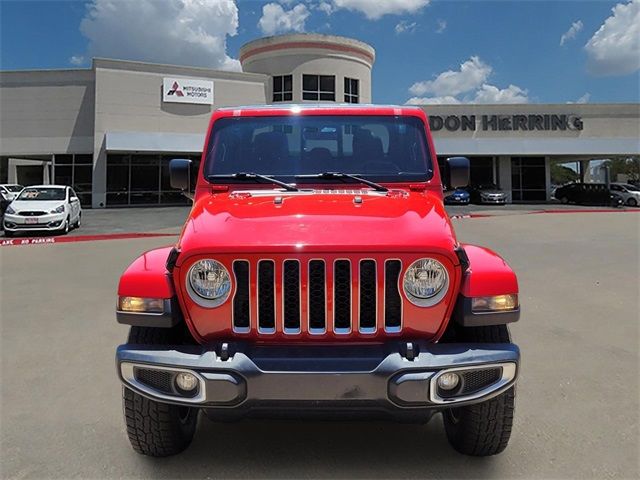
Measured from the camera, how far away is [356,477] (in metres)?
2.60

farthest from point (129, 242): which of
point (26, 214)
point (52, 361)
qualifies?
point (52, 361)

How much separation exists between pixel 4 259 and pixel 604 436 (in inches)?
455

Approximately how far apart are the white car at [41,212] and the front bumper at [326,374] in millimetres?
14825

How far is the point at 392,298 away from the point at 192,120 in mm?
29482

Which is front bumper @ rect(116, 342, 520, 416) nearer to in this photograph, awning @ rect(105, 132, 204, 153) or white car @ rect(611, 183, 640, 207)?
awning @ rect(105, 132, 204, 153)

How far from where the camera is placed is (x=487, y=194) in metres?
30.6

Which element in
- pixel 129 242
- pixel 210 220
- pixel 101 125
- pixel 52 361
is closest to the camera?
pixel 210 220

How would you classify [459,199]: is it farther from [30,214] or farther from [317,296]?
[317,296]

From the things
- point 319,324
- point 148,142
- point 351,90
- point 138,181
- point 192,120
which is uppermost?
point 351,90

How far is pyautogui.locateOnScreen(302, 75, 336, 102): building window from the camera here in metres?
35.0

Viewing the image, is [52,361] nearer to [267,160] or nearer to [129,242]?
[267,160]

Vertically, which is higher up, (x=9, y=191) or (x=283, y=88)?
(x=283, y=88)

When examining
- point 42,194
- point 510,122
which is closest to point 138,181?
point 42,194

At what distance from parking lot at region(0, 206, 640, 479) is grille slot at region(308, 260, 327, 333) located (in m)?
0.90
